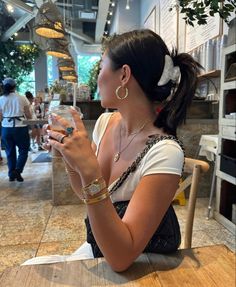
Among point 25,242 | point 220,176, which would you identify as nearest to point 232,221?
point 220,176

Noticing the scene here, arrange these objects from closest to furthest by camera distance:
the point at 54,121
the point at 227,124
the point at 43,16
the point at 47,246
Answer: the point at 54,121 < the point at 47,246 < the point at 227,124 < the point at 43,16

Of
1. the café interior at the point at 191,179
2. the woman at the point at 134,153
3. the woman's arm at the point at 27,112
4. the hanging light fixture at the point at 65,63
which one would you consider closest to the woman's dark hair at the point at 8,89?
the woman's arm at the point at 27,112

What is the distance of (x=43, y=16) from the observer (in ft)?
12.5

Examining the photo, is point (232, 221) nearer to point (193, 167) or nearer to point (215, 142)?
point (215, 142)

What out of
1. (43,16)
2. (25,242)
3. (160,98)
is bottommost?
(25,242)

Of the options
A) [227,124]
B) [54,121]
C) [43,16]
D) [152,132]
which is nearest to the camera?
[54,121]

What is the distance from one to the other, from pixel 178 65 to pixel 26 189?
354 cm

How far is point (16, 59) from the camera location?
9.52 meters

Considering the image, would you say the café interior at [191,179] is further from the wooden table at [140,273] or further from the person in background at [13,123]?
the person in background at [13,123]

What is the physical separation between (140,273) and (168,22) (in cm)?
505

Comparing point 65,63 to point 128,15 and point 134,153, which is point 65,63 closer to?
point 128,15

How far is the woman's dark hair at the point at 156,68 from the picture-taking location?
0.87 meters

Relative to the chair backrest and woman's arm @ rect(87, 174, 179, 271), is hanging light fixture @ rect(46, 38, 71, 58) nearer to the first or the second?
the chair backrest

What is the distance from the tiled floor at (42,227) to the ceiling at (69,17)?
14.6 ft
